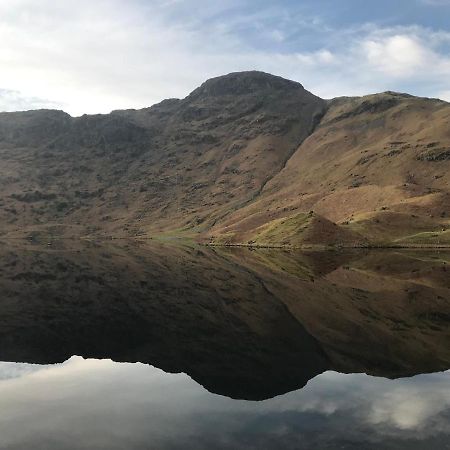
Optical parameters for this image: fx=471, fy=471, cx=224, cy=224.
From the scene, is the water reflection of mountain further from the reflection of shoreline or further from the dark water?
the reflection of shoreline

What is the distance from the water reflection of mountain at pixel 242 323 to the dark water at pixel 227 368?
15cm

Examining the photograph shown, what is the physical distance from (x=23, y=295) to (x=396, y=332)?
41.6 metres

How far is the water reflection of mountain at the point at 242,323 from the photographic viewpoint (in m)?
26.6

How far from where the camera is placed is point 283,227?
147500 millimetres

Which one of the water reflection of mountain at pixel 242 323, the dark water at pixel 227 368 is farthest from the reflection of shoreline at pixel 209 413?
the water reflection of mountain at pixel 242 323

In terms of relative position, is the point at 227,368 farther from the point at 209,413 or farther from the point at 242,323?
the point at 242,323

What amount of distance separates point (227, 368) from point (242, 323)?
12.8 meters

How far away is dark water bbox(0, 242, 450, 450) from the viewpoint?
695 inches

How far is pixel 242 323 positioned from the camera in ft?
126

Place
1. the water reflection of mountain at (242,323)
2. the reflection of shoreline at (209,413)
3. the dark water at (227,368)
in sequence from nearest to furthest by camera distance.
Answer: the reflection of shoreline at (209,413), the dark water at (227,368), the water reflection of mountain at (242,323)

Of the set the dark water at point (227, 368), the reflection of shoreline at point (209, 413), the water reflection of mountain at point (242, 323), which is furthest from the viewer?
the water reflection of mountain at point (242, 323)

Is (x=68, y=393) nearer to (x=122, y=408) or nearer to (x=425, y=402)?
(x=122, y=408)

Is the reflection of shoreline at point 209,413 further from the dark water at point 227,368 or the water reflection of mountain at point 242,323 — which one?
the water reflection of mountain at point 242,323

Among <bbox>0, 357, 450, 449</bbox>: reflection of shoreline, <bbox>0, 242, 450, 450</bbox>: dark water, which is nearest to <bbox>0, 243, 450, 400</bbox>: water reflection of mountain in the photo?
<bbox>0, 242, 450, 450</bbox>: dark water
